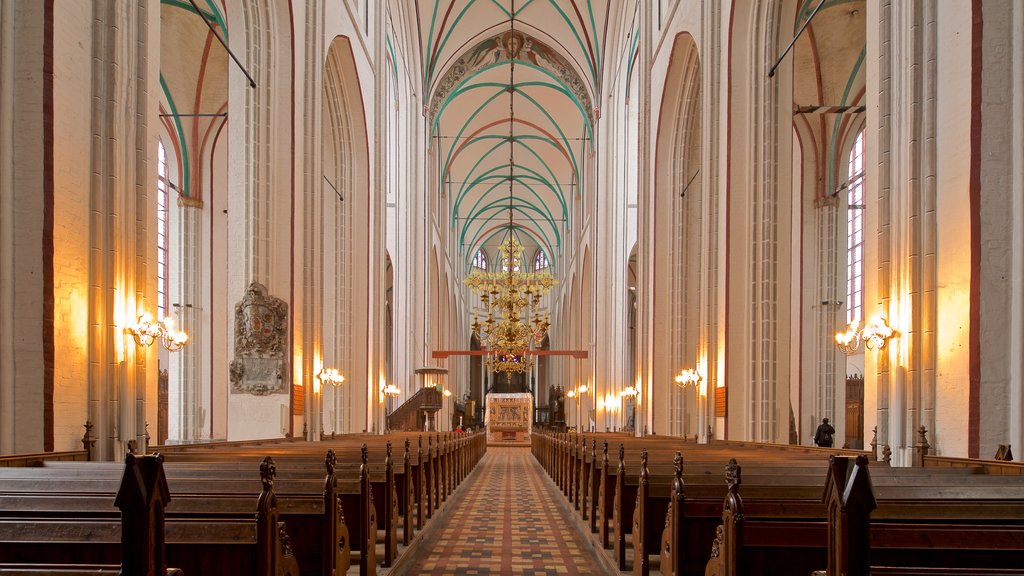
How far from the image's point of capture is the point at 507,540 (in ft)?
28.6

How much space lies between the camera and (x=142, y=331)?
326 inches

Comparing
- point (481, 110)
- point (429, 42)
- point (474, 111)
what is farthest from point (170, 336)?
point (481, 110)

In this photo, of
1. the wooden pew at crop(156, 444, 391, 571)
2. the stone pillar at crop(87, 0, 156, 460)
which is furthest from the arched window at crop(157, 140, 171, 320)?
the wooden pew at crop(156, 444, 391, 571)

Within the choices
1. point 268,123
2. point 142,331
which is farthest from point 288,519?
point 268,123

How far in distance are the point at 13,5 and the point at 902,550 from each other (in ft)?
25.2

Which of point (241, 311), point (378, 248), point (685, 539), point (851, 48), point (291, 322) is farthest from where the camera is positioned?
point (378, 248)

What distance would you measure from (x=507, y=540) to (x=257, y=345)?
19.4 feet

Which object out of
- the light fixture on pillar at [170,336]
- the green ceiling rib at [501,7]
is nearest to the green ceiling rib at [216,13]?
the light fixture on pillar at [170,336]

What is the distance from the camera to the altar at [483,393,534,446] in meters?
36.6

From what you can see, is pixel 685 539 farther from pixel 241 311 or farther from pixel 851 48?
pixel 851 48

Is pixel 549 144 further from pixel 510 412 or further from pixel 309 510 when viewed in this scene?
pixel 309 510

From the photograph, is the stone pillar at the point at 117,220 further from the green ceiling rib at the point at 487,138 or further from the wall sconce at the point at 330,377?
the green ceiling rib at the point at 487,138

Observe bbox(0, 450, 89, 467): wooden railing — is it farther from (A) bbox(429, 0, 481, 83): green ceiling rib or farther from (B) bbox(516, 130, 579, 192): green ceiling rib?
(B) bbox(516, 130, 579, 192): green ceiling rib

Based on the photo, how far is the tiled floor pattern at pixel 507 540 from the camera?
7.22 meters
